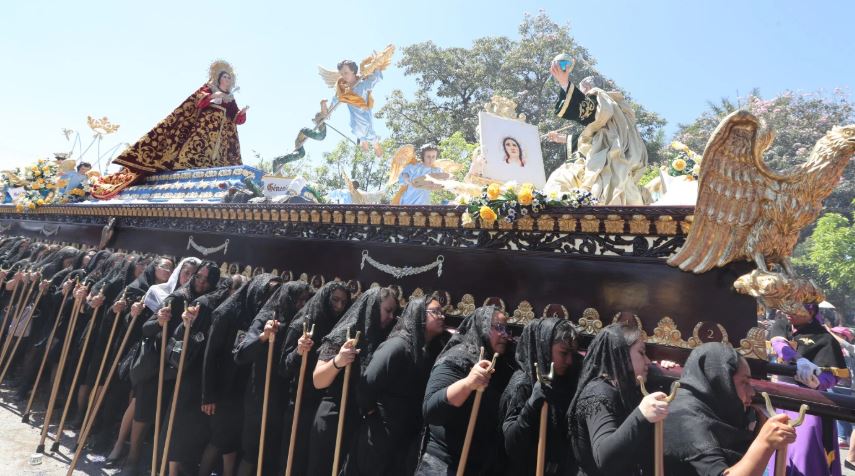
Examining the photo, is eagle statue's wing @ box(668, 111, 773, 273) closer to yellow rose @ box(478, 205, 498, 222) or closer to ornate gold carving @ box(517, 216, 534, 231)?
ornate gold carving @ box(517, 216, 534, 231)

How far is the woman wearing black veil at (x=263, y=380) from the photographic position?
4.36m

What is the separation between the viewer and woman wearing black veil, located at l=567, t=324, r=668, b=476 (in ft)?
7.55

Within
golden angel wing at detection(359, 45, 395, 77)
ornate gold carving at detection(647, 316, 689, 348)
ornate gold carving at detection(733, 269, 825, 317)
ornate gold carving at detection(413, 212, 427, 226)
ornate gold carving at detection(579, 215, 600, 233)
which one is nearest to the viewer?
ornate gold carving at detection(733, 269, 825, 317)

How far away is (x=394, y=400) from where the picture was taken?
346cm

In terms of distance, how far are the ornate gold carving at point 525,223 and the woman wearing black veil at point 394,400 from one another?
3.32 ft

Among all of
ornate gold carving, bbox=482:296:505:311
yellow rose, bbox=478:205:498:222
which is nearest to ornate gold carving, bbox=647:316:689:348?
ornate gold carving, bbox=482:296:505:311

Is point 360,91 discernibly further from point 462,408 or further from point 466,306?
point 462,408

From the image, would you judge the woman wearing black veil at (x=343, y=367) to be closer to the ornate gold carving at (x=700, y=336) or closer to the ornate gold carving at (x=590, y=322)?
the ornate gold carving at (x=590, y=322)

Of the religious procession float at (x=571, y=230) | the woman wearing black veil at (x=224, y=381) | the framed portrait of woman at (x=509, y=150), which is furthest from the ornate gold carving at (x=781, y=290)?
the woman wearing black veil at (x=224, y=381)

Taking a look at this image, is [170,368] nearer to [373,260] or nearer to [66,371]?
[373,260]

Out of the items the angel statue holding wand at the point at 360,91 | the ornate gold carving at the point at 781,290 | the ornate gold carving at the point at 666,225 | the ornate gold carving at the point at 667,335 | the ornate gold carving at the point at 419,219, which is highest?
the angel statue holding wand at the point at 360,91

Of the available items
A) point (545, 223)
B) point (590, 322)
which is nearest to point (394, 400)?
point (590, 322)

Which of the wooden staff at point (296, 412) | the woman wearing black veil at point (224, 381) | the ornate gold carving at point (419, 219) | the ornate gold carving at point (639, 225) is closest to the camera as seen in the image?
the ornate gold carving at point (639, 225)

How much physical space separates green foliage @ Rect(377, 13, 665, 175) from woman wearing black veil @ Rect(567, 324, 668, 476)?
23.9 meters
